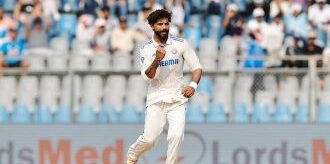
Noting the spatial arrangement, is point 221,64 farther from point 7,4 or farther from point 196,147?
point 7,4

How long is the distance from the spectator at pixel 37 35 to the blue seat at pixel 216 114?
3.80 meters

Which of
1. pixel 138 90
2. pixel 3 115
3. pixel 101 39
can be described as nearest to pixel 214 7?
pixel 101 39

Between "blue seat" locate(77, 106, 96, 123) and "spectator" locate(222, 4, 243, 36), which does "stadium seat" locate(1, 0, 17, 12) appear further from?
"blue seat" locate(77, 106, 96, 123)

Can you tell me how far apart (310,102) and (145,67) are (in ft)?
13.8

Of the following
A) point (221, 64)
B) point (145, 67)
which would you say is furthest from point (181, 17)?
point (145, 67)

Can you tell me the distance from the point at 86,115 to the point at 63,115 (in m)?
0.35

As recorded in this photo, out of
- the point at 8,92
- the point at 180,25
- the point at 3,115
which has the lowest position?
the point at 3,115

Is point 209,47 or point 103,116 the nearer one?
point 103,116

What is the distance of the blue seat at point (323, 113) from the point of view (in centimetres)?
1552

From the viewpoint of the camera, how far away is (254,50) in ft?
57.2

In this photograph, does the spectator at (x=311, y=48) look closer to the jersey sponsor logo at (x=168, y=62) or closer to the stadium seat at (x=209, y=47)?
the stadium seat at (x=209, y=47)

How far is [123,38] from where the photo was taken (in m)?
17.8

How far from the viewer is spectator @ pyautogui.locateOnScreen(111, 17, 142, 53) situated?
1766 centimetres

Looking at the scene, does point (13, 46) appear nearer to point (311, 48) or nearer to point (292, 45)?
point (292, 45)
